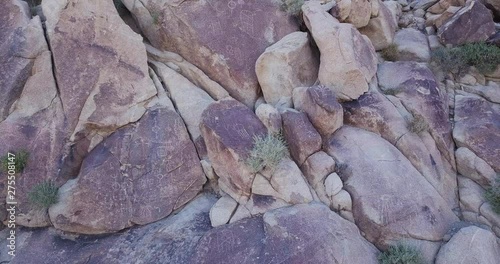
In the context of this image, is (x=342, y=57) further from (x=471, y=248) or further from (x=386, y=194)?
(x=471, y=248)

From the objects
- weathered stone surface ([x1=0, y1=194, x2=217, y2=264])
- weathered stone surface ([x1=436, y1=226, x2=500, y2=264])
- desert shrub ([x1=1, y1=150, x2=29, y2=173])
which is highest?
desert shrub ([x1=1, y1=150, x2=29, y2=173])

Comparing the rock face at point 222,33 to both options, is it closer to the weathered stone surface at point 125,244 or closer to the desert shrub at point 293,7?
the desert shrub at point 293,7

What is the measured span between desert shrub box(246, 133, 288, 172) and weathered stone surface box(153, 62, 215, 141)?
1.51 m

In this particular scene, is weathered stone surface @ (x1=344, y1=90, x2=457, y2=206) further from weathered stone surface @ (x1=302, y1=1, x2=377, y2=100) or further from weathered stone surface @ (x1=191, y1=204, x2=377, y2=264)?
weathered stone surface @ (x1=191, y1=204, x2=377, y2=264)

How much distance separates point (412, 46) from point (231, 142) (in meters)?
6.19

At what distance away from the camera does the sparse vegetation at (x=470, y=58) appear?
27.7 feet

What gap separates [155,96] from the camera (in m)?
7.62

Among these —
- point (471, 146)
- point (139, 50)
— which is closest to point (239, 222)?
point (139, 50)

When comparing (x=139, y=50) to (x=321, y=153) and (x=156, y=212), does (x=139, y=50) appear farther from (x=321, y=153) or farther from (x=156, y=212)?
(x=321, y=153)

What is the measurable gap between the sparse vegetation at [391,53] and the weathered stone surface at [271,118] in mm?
4277

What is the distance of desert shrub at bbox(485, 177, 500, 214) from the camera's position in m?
6.36

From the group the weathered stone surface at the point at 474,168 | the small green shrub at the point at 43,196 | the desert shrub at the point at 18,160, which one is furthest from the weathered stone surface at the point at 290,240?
Answer: the desert shrub at the point at 18,160

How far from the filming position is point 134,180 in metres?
6.70

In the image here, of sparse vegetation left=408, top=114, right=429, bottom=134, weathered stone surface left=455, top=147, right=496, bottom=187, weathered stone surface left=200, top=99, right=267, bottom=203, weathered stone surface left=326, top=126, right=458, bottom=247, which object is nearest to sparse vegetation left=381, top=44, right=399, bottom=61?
sparse vegetation left=408, top=114, right=429, bottom=134
